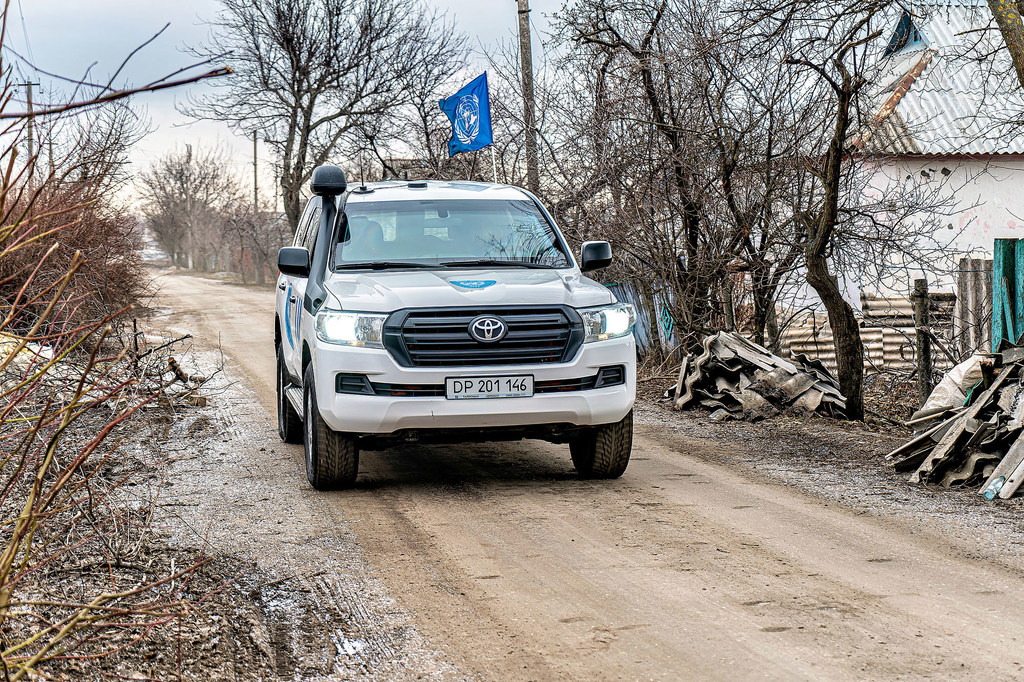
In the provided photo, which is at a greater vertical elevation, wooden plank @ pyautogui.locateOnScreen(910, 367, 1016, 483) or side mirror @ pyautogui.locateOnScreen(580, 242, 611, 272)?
side mirror @ pyautogui.locateOnScreen(580, 242, 611, 272)

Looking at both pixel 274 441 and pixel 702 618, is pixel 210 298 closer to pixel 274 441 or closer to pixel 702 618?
pixel 274 441

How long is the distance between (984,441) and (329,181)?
4.92 metres

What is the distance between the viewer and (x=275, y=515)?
6.27 m

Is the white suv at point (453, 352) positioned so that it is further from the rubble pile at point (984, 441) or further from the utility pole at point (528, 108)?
the utility pole at point (528, 108)

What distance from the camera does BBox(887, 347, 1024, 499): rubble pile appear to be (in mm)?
6719

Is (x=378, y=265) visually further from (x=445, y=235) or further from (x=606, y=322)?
(x=606, y=322)

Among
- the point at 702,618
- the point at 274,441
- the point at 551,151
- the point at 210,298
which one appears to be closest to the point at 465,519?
the point at 702,618

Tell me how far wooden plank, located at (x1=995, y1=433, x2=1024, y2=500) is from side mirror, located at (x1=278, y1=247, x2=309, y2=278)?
4665mm

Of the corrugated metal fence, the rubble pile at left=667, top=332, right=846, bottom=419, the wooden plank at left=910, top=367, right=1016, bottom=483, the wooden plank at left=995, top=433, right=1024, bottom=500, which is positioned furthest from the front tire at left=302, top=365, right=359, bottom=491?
the corrugated metal fence

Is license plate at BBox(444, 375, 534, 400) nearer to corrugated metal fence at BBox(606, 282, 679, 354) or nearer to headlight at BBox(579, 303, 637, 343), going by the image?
headlight at BBox(579, 303, 637, 343)

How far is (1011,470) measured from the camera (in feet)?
21.8

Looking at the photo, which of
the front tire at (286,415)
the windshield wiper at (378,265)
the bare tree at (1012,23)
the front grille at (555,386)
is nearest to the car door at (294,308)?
the front tire at (286,415)

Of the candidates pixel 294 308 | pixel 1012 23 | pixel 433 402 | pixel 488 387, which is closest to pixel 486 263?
pixel 488 387

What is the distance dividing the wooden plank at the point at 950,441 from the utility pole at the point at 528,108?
8.35 metres
